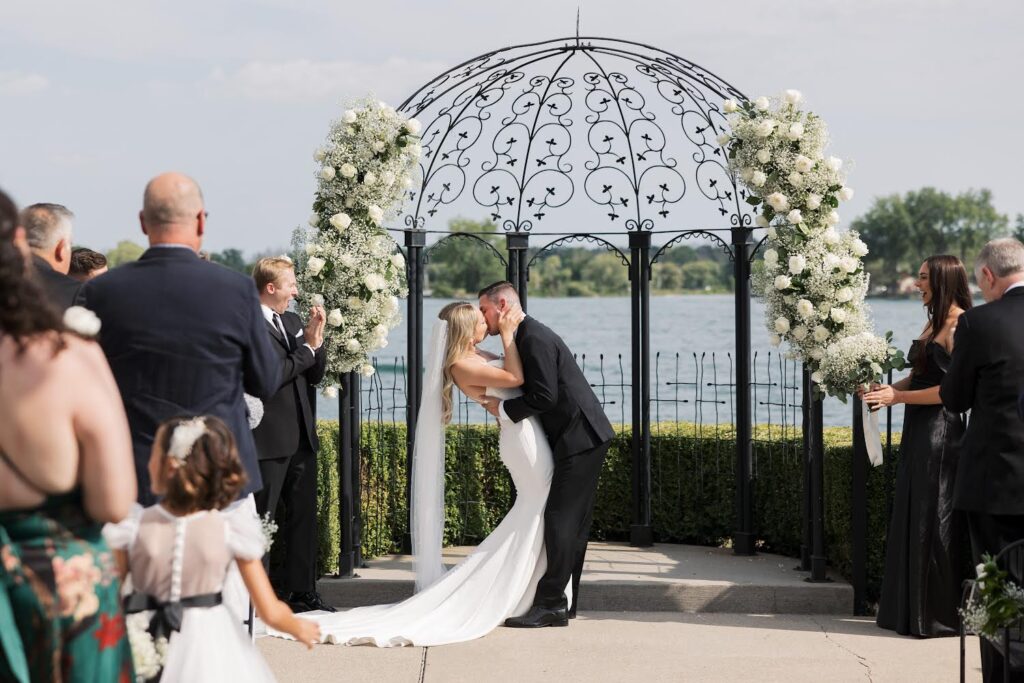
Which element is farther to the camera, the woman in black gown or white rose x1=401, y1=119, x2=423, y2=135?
white rose x1=401, y1=119, x2=423, y2=135

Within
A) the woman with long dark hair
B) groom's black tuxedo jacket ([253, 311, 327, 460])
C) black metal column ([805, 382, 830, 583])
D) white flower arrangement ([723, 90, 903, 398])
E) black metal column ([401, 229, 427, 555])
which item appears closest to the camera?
the woman with long dark hair

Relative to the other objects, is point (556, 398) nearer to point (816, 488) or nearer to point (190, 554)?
point (816, 488)

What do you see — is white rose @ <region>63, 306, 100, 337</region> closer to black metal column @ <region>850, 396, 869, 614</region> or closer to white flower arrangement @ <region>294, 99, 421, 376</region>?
white flower arrangement @ <region>294, 99, 421, 376</region>

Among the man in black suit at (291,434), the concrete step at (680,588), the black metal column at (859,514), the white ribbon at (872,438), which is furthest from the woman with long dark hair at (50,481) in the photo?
the black metal column at (859,514)

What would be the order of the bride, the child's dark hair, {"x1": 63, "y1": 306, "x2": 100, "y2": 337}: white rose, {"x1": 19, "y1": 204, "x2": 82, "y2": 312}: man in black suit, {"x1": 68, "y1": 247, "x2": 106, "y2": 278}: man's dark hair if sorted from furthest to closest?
the bride
{"x1": 68, "y1": 247, "x2": 106, "y2": 278}: man's dark hair
{"x1": 19, "y1": 204, "x2": 82, "y2": 312}: man in black suit
the child's dark hair
{"x1": 63, "y1": 306, "x2": 100, "y2": 337}: white rose

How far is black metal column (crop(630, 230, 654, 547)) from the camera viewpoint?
8680 mm

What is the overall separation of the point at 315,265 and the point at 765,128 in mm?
2801

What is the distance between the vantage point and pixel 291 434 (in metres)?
6.75

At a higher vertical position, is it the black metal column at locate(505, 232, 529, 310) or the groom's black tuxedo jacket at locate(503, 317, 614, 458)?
the black metal column at locate(505, 232, 529, 310)

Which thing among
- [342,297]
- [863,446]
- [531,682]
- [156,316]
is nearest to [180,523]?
[156,316]

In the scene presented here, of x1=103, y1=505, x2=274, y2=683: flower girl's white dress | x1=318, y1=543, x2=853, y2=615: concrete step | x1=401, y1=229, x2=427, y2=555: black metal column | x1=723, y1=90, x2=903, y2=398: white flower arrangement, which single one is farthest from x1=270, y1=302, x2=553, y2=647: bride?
x1=103, y1=505, x2=274, y2=683: flower girl's white dress

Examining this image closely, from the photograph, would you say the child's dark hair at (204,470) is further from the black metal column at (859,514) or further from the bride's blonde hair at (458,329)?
the black metal column at (859,514)

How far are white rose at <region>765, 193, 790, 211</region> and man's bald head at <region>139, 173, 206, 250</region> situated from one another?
4.18 m

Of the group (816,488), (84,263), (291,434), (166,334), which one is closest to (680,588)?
(816,488)
